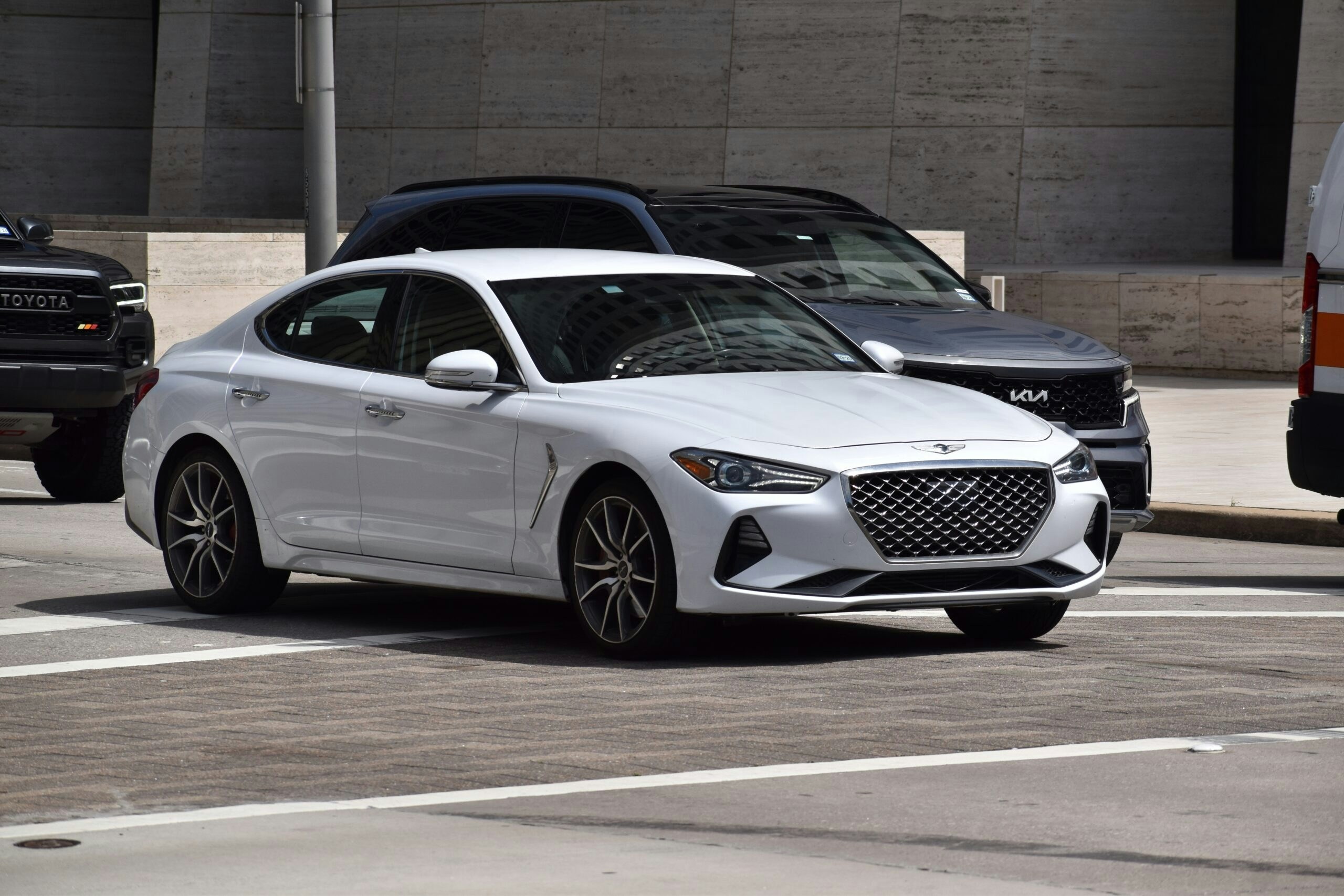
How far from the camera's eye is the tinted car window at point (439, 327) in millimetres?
9578

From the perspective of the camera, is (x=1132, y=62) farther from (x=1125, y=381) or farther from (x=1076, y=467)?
(x=1076, y=467)

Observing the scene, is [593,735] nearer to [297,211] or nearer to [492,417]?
[492,417]

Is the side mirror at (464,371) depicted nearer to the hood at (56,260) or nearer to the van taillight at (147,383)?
the van taillight at (147,383)

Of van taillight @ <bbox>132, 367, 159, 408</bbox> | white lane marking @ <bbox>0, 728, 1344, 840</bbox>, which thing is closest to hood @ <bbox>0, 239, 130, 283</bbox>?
van taillight @ <bbox>132, 367, 159, 408</bbox>

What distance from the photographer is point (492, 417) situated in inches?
364

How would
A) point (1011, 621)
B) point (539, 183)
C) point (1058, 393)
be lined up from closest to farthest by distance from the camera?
1. point (1011, 621)
2. point (1058, 393)
3. point (539, 183)

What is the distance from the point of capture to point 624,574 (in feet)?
28.8

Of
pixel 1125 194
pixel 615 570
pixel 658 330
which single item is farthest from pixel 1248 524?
pixel 1125 194

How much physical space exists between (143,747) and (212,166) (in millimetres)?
30829

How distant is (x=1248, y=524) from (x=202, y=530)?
672cm

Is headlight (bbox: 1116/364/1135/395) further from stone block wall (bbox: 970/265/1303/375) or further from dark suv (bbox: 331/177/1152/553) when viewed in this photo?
stone block wall (bbox: 970/265/1303/375)

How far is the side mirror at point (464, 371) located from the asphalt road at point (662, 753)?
3.32 ft

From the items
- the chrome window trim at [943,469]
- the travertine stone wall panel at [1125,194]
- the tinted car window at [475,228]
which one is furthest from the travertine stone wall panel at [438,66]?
the chrome window trim at [943,469]

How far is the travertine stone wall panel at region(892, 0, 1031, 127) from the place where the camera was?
98.3 ft
